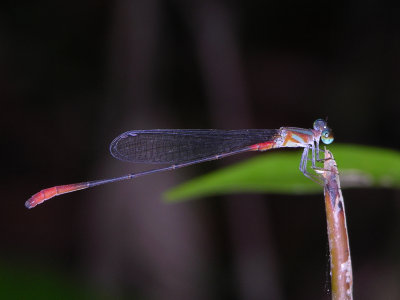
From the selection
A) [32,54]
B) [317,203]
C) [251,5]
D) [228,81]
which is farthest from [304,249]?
[32,54]

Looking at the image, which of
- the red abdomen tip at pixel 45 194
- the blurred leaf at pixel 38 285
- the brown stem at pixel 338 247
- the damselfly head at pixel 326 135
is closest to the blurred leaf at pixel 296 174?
the brown stem at pixel 338 247

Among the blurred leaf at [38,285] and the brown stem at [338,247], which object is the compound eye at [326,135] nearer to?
the brown stem at [338,247]

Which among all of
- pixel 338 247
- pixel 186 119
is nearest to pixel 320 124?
pixel 338 247

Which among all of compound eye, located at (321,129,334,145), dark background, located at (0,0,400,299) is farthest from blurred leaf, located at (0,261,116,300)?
compound eye, located at (321,129,334,145)

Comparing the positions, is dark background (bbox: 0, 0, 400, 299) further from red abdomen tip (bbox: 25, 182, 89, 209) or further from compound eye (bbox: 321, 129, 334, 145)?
compound eye (bbox: 321, 129, 334, 145)

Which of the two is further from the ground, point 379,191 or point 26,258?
point 379,191

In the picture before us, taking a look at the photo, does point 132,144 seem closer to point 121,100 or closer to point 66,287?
point 66,287

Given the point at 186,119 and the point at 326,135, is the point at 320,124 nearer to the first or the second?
the point at 326,135
